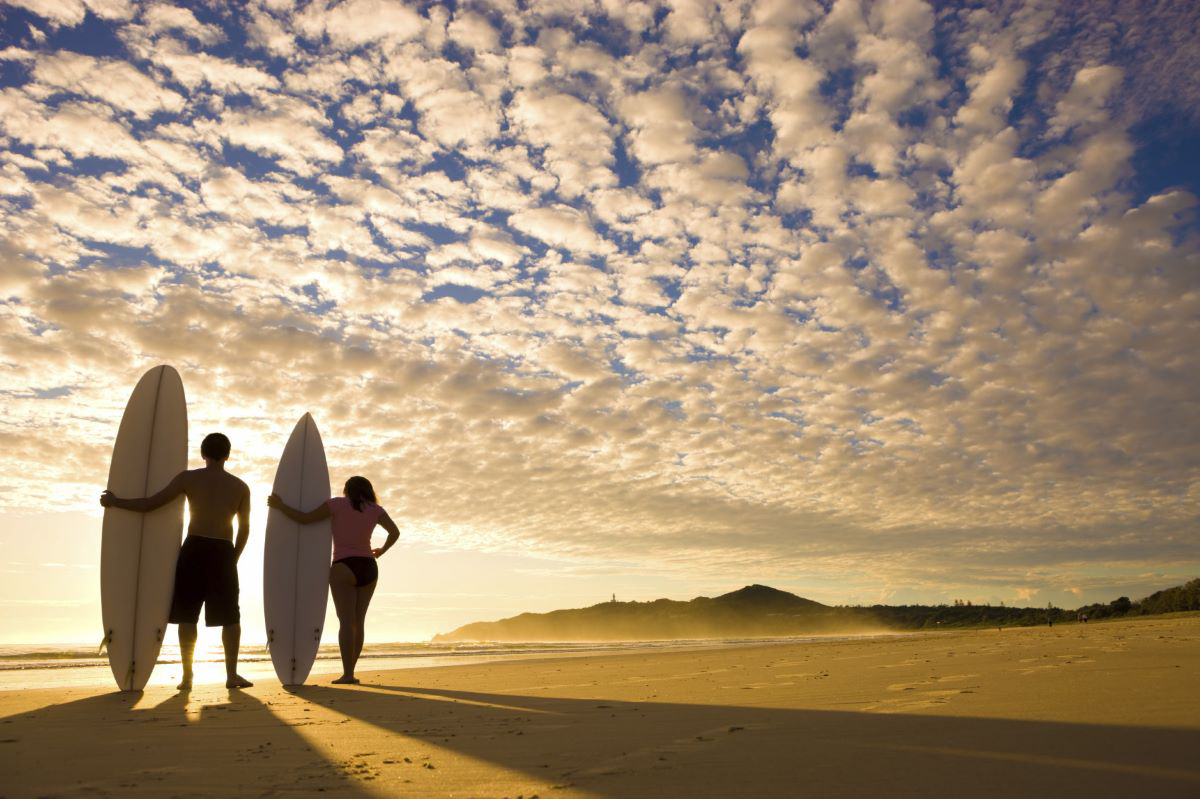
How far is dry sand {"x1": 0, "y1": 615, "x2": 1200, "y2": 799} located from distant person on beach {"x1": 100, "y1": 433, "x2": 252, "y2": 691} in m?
0.44

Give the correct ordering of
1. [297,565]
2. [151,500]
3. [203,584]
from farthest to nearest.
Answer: [297,565], [151,500], [203,584]

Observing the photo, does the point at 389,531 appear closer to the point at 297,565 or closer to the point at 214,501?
the point at 297,565

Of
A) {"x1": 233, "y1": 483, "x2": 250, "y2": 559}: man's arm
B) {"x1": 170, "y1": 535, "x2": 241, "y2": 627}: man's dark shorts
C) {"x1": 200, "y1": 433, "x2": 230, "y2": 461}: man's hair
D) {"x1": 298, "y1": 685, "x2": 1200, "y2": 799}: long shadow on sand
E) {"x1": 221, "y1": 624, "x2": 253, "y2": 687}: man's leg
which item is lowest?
{"x1": 298, "y1": 685, "x2": 1200, "y2": 799}: long shadow on sand

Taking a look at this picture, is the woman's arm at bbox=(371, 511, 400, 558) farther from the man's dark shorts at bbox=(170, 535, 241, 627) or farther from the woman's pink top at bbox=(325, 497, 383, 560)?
the man's dark shorts at bbox=(170, 535, 241, 627)

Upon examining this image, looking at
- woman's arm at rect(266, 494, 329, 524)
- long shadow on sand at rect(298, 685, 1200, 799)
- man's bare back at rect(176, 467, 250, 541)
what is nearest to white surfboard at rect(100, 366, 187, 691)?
man's bare back at rect(176, 467, 250, 541)

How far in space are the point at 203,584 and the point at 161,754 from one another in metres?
3.04

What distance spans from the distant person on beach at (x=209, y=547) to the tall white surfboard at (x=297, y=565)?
0.76 m

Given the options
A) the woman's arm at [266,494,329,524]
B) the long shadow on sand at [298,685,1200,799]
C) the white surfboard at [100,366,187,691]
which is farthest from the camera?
the woman's arm at [266,494,329,524]

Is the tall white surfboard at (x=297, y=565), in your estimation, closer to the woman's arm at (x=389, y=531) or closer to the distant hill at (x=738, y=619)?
the woman's arm at (x=389, y=531)

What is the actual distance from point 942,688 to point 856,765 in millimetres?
2833

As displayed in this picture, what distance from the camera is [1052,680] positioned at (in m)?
5.57

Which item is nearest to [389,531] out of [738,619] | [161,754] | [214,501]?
[214,501]

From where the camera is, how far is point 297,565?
7.54 metres

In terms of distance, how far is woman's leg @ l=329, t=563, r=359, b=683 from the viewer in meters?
6.98
